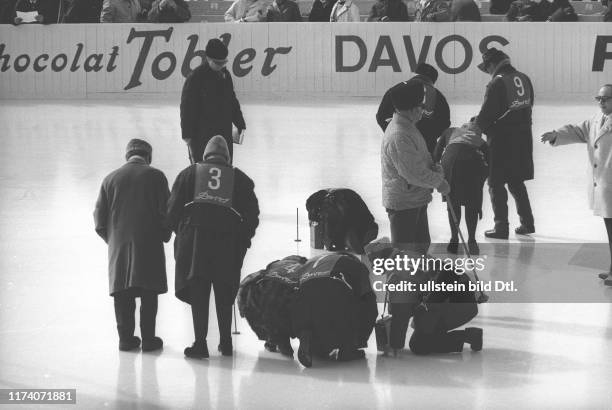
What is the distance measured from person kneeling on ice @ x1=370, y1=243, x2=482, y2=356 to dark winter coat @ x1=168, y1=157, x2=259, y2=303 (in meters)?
1.06

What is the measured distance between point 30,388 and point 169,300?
8.05ft

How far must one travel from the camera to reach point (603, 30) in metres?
25.6

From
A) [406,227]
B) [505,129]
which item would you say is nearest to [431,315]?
[406,227]

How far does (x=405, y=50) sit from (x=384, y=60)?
0.44m

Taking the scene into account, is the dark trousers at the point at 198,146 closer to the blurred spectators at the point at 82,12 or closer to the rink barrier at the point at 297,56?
the rink barrier at the point at 297,56

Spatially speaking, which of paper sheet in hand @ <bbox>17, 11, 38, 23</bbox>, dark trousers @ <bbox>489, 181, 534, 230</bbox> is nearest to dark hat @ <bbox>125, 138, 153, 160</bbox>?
dark trousers @ <bbox>489, 181, 534, 230</bbox>

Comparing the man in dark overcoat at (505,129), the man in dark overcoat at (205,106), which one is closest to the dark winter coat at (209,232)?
the man in dark overcoat at (205,106)

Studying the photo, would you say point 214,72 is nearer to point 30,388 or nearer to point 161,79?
point 30,388

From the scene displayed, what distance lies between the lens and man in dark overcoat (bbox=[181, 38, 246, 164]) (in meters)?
13.0

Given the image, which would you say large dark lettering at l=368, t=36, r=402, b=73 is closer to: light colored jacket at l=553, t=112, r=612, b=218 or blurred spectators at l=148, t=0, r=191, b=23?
blurred spectators at l=148, t=0, r=191, b=23

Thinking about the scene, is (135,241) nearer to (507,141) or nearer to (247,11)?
(507,141)

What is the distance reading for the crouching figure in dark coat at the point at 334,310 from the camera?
8.94m

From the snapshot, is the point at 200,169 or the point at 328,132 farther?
the point at 328,132

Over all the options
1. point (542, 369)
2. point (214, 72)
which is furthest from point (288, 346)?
point (214, 72)
